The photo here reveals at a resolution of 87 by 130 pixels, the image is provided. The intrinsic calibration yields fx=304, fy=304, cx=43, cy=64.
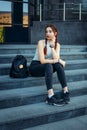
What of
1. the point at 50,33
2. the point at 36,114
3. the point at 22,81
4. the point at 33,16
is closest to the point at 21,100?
the point at 36,114

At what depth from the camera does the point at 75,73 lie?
22.7 feet

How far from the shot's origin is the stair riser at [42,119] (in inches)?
189

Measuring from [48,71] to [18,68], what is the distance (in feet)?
2.55

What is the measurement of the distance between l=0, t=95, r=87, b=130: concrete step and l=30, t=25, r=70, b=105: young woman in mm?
176

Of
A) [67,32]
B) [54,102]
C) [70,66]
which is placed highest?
[67,32]

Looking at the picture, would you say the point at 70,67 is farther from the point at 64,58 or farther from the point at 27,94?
the point at 27,94

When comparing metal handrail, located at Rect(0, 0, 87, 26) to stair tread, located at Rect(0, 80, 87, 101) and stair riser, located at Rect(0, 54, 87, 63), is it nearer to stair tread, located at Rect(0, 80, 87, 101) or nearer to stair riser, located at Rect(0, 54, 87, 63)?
stair riser, located at Rect(0, 54, 87, 63)

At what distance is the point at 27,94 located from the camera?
5613mm

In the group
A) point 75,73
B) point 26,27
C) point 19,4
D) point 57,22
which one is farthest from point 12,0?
point 75,73

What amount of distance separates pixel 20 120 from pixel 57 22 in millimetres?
7327

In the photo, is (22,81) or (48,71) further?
(22,81)

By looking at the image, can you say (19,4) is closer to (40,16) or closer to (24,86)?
(40,16)

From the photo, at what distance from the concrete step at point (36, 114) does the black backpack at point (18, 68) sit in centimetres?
86

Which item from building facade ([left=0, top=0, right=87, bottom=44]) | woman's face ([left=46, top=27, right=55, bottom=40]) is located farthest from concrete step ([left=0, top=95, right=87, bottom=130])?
building facade ([left=0, top=0, right=87, bottom=44])
